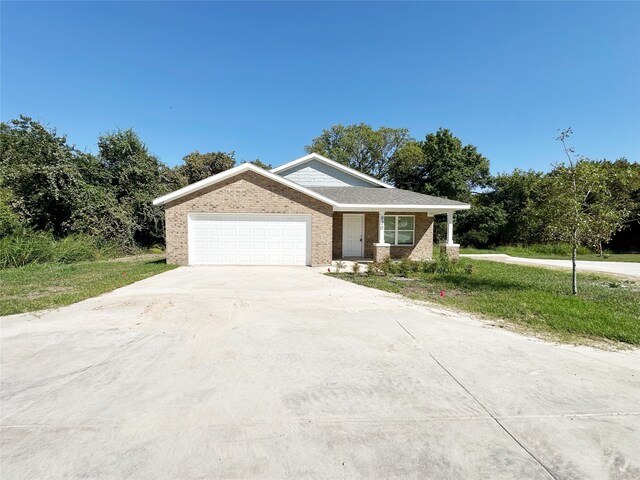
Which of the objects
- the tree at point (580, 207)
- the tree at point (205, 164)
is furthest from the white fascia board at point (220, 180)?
the tree at point (205, 164)

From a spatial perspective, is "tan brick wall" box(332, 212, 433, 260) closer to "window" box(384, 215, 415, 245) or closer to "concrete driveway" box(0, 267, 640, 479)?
"window" box(384, 215, 415, 245)

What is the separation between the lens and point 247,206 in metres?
13.6

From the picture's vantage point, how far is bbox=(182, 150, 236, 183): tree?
109ft

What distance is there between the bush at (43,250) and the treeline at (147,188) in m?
1.37

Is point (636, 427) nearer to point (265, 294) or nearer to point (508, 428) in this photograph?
point (508, 428)

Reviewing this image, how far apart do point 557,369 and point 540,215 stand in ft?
19.9

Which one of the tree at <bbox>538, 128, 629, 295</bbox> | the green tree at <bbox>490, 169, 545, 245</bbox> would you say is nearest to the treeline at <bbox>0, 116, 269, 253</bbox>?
the tree at <bbox>538, 128, 629, 295</bbox>

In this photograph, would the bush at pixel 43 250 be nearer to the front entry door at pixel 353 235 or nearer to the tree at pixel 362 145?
the front entry door at pixel 353 235

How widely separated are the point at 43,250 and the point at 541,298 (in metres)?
19.3

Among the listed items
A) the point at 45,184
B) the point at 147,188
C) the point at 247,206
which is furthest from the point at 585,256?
the point at 45,184

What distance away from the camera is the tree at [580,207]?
799 cm

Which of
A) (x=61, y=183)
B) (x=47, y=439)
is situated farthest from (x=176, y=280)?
(x=61, y=183)

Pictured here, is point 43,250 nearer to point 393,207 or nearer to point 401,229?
point 393,207

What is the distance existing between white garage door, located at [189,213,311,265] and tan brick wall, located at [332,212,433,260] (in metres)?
2.85
